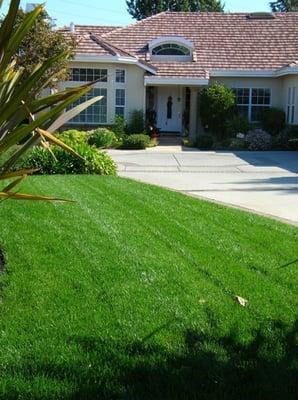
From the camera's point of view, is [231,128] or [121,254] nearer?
[121,254]

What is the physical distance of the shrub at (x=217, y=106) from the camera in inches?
1081

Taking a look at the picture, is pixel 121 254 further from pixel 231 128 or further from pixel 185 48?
pixel 185 48

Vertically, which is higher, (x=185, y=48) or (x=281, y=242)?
(x=185, y=48)

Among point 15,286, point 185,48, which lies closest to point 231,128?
point 185,48

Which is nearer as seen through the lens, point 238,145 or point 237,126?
point 238,145

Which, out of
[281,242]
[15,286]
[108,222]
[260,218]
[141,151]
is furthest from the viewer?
[141,151]

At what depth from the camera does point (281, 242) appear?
24.1ft

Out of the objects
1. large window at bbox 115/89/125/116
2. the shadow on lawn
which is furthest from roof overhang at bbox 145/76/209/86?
the shadow on lawn

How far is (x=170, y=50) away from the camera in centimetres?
3011

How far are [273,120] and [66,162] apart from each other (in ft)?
50.8

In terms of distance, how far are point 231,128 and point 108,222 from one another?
20.2m

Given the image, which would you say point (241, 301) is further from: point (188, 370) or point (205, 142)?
point (205, 142)

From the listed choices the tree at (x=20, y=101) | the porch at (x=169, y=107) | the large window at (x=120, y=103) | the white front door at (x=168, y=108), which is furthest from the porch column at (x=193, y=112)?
the tree at (x=20, y=101)

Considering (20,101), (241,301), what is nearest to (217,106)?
(241,301)
